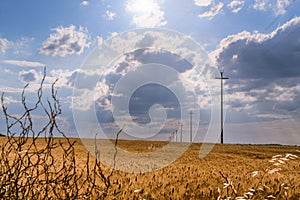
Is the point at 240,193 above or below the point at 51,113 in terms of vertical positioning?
below

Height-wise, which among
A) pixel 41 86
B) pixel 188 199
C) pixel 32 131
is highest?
pixel 41 86

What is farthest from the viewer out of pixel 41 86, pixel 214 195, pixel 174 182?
pixel 174 182

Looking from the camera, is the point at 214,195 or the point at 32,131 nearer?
the point at 32,131

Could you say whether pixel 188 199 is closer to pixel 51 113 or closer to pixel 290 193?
pixel 290 193

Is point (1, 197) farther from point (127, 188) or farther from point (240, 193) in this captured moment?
point (240, 193)

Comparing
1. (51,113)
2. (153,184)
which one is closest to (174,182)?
(153,184)

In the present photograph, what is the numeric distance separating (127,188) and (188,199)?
1.29 m

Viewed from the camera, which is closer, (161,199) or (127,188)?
(161,199)

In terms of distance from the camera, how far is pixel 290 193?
8.80 m

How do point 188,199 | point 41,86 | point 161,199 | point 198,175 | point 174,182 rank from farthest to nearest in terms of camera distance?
point 198,175 → point 174,182 → point 188,199 → point 161,199 → point 41,86

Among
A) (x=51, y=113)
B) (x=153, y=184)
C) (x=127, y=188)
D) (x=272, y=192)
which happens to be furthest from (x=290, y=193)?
(x=51, y=113)

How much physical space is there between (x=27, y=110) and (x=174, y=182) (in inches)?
231

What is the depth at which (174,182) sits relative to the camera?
9.97 meters

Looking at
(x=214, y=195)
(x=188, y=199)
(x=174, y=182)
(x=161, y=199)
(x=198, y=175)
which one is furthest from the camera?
(x=198, y=175)
